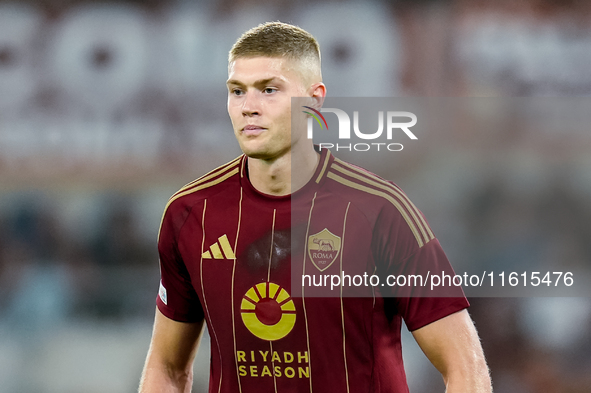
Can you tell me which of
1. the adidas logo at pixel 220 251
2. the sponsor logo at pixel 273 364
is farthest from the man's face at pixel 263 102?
the sponsor logo at pixel 273 364

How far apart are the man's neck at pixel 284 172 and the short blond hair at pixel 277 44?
0.76 feet

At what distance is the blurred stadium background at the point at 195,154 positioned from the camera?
3635mm

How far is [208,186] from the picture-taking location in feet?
5.71

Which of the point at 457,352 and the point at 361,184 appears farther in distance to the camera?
the point at 361,184

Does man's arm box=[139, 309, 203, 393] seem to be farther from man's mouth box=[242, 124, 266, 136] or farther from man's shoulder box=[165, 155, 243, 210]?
man's mouth box=[242, 124, 266, 136]

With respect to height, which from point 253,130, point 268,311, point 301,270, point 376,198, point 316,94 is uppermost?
point 316,94

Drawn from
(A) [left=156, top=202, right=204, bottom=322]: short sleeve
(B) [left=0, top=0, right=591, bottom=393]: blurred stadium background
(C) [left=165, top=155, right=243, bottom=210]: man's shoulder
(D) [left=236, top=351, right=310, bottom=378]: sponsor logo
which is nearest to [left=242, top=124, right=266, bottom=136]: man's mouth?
(C) [left=165, top=155, right=243, bottom=210]: man's shoulder

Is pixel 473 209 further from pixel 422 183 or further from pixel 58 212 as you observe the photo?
pixel 58 212

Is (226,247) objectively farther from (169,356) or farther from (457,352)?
(457,352)


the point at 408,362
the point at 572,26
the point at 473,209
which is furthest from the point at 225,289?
the point at 572,26

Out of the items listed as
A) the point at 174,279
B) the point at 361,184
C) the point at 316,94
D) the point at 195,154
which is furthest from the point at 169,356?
the point at 195,154

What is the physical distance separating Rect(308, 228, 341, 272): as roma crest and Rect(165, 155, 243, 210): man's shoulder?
0.27m

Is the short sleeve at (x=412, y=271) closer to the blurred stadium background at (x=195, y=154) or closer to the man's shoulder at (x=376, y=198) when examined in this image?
the man's shoulder at (x=376, y=198)

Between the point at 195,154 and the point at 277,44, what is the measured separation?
254cm
